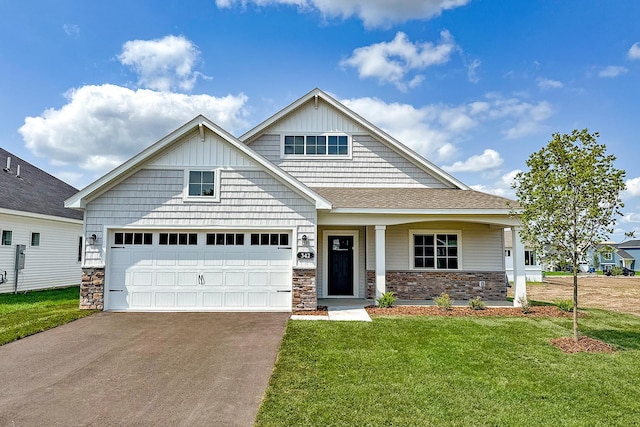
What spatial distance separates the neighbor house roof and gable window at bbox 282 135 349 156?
1426 mm

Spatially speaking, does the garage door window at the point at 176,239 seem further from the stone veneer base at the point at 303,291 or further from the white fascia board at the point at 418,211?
the white fascia board at the point at 418,211

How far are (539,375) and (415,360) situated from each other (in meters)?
1.75

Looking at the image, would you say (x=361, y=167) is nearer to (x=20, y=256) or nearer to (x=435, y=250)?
(x=435, y=250)

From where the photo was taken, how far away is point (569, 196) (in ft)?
22.6

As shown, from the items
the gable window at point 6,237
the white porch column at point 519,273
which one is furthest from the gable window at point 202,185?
the gable window at point 6,237

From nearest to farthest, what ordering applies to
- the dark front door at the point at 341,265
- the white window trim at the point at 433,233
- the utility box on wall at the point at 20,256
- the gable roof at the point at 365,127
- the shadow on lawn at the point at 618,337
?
the shadow on lawn at the point at 618,337, the white window trim at the point at 433,233, the dark front door at the point at 341,265, the gable roof at the point at 365,127, the utility box on wall at the point at 20,256

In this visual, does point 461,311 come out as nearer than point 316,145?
Yes

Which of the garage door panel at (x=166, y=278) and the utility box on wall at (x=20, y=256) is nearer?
the garage door panel at (x=166, y=278)

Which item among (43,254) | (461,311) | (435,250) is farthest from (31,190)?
(461,311)

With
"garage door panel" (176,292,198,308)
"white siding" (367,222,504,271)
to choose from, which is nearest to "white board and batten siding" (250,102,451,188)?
"white siding" (367,222,504,271)

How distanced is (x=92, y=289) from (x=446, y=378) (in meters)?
9.02

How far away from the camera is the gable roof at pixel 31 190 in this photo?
46.9 ft

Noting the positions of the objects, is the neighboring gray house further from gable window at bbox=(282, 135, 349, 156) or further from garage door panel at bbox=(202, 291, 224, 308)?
gable window at bbox=(282, 135, 349, 156)

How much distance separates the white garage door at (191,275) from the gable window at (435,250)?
4.75 m
